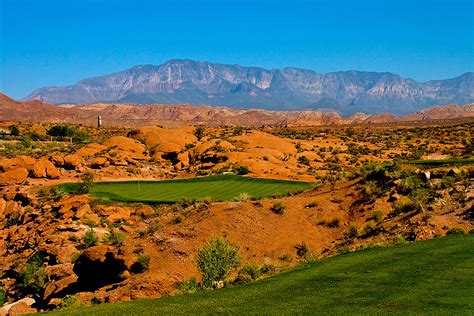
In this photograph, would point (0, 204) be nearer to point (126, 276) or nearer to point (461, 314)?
point (126, 276)

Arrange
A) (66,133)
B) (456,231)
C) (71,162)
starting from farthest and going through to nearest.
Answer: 1. (66,133)
2. (71,162)
3. (456,231)

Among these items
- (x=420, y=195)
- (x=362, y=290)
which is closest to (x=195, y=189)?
(x=420, y=195)

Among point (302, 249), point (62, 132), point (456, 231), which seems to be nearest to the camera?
point (456, 231)

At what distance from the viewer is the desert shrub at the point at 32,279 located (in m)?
20.8

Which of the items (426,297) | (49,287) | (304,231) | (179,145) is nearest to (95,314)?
(426,297)

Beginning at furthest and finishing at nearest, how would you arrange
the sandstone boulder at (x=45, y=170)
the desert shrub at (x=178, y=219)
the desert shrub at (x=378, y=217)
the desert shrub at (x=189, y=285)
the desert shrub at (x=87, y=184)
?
the sandstone boulder at (x=45, y=170) < the desert shrub at (x=87, y=184) < the desert shrub at (x=178, y=219) < the desert shrub at (x=378, y=217) < the desert shrub at (x=189, y=285)

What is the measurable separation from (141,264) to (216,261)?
159 inches

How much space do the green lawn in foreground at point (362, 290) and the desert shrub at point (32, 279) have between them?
9.20m

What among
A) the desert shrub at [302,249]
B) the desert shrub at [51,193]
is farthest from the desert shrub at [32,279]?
the desert shrub at [302,249]

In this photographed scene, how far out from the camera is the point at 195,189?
32562 mm

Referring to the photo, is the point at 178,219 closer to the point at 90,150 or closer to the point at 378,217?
the point at 378,217

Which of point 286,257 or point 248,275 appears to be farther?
point 286,257

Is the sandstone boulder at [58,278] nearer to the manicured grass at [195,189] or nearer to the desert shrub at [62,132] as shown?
the manicured grass at [195,189]

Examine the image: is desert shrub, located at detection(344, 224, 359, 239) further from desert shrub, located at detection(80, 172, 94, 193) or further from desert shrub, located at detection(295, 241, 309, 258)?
desert shrub, located at detection(80, 172, 94, 193)
